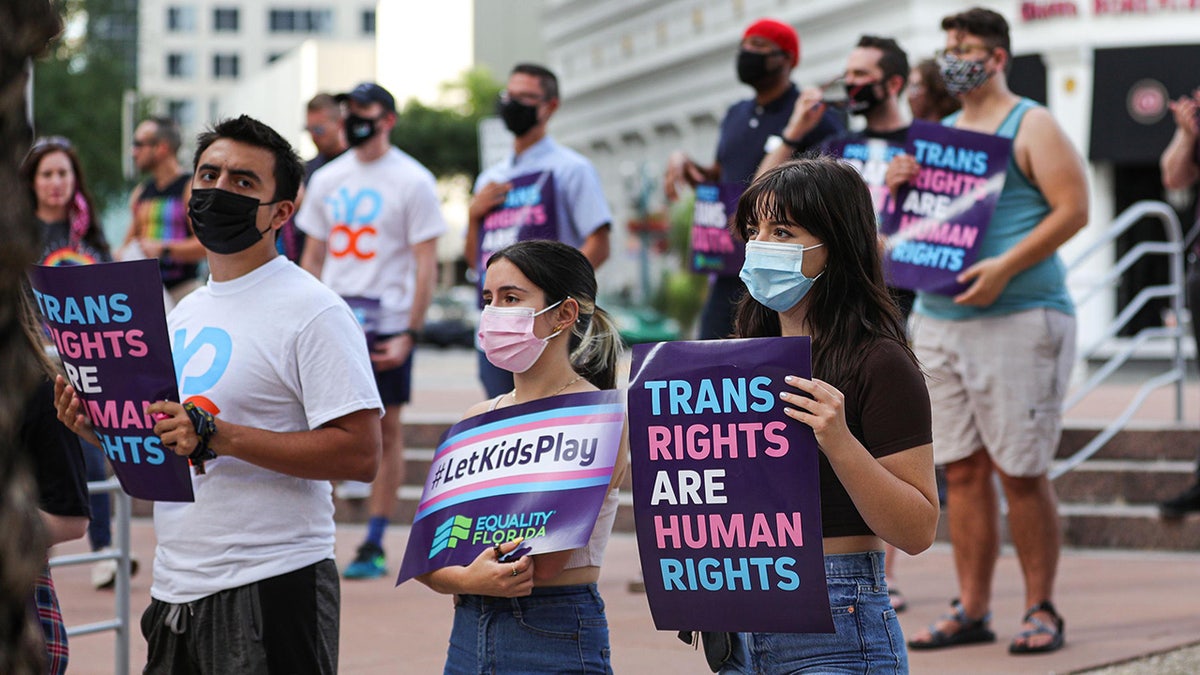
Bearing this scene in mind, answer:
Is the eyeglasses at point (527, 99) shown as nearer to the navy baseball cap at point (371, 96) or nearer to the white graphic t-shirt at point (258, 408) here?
the navy baseball cap at point (371, 96)

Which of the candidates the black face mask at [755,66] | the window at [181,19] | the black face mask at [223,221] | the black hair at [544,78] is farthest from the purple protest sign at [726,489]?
the window at [181,19]

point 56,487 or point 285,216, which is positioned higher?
point 285,216

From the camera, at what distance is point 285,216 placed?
4004mm

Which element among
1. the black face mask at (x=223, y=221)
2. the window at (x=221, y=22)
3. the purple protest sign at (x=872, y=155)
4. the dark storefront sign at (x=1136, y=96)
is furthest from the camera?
the window at (x=221, y=22)

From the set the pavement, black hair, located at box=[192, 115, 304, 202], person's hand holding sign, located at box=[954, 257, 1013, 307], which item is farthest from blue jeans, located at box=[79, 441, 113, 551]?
person's hand holding sign, located at box=[954, 257, 1013, 307]

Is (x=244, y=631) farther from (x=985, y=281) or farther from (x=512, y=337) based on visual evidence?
(x=985, y=281)

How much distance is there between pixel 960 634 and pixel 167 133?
5.02 metres

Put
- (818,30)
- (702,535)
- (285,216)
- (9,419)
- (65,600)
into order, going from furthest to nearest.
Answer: (818,30), (65,600), (285,216), (702,535), (9,419)

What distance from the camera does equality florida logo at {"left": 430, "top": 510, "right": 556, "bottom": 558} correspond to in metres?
3.29

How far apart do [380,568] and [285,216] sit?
3907 millimetres

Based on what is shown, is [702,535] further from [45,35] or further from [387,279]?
[387,279]

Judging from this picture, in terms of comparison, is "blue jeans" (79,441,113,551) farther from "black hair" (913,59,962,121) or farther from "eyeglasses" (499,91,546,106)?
"black hair" (913,59,962,121)

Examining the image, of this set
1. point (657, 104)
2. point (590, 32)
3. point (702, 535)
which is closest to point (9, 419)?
point (702, 535)

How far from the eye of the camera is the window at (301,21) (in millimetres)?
100625
